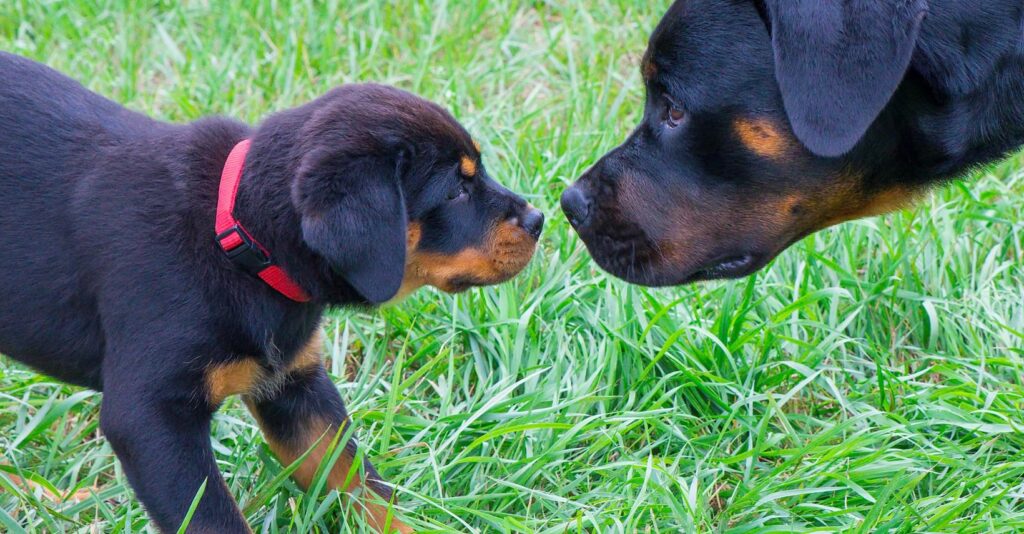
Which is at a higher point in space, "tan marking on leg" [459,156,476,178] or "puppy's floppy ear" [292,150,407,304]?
"puppy's floppy ear" [292,150,407,304]

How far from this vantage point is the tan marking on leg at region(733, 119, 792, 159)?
124 inches

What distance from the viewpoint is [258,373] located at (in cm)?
326

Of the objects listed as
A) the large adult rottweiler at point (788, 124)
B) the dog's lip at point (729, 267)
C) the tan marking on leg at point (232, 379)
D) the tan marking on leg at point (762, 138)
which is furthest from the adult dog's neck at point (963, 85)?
the tan marking on leg at point (232, 379)

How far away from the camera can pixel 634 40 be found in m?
5.89

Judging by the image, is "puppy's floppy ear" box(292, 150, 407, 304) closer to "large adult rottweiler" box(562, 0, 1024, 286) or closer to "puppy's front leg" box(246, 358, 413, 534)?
"puppy's front leg" box(246, 358, 413, 534)

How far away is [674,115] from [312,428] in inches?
53.6

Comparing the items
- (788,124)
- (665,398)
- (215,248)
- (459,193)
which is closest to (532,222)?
(459,193)

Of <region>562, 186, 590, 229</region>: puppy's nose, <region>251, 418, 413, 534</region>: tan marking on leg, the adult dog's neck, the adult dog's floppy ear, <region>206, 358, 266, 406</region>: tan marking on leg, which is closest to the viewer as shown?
the adult dog's floppy ear

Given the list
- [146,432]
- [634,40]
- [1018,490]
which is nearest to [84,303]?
[146,432]

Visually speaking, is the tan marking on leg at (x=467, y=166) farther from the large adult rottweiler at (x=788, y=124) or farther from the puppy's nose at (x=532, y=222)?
the large adult rottweiler at (x=788, y=124)

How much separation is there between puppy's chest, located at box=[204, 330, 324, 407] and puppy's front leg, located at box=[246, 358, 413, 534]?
25mm

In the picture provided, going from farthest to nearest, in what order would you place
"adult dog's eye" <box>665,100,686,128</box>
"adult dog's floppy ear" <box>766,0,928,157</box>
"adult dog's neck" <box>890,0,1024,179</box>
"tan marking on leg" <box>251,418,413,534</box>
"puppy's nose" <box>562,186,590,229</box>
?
1. "puppy's nose" <box>562,186,590,229</box>
2. "tan marking on leg" <box>251,418,413,534</box>
3. "adult dog's eye" <box>665,100,686,128</box>
4. "adult dog's neck" <box>890,0,1024,179</box>
5. "adult dog's floppy ear" <box>766,0,928,157</box>

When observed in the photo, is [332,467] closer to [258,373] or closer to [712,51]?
[258,373]

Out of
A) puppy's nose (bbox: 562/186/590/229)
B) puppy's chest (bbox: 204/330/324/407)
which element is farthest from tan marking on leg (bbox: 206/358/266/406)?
puppy's nose (bbox: 562/186/590/229)
